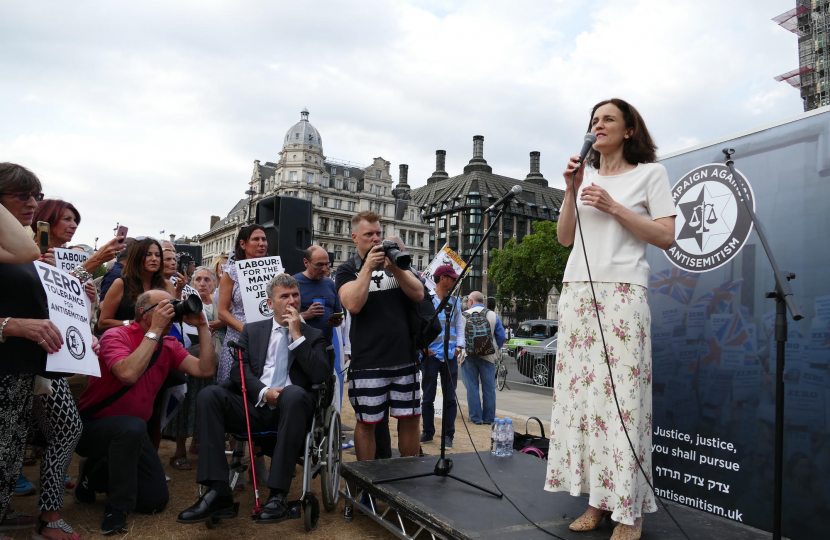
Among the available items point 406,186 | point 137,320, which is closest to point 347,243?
point 406,186

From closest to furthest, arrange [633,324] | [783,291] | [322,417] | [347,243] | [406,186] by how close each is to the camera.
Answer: [783,291], [633,324], [322,417], [347,243], [406,186]

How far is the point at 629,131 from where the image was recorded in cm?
271

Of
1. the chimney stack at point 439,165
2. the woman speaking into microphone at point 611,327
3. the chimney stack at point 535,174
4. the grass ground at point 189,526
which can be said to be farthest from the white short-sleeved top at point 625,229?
the chimney stack at point 535,174

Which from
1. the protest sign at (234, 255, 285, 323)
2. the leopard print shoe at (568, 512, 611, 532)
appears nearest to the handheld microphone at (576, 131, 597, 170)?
the leopard print shoe at (568, 512, 611, 532)

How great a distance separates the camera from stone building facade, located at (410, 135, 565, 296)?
79.9 meters

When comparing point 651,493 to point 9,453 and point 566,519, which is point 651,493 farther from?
point 9,453

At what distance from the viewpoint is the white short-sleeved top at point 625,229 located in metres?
2.54

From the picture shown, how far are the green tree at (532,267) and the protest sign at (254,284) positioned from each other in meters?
51.9

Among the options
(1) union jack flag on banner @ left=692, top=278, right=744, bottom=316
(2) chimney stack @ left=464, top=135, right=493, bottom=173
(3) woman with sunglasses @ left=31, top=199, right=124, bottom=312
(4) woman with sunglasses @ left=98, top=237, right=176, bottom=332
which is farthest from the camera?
(2) chimney stack @ left=464, top=135, right=493, bottom=173

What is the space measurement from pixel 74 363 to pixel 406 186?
83913 mm

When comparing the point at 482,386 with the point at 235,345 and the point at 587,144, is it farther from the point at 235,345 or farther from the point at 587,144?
the point at 587,144

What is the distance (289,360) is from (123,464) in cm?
117

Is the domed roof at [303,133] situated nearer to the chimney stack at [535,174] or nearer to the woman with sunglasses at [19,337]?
the chimney stack at [535,174]

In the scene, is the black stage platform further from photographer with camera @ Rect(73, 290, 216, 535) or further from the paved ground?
the paved ground
